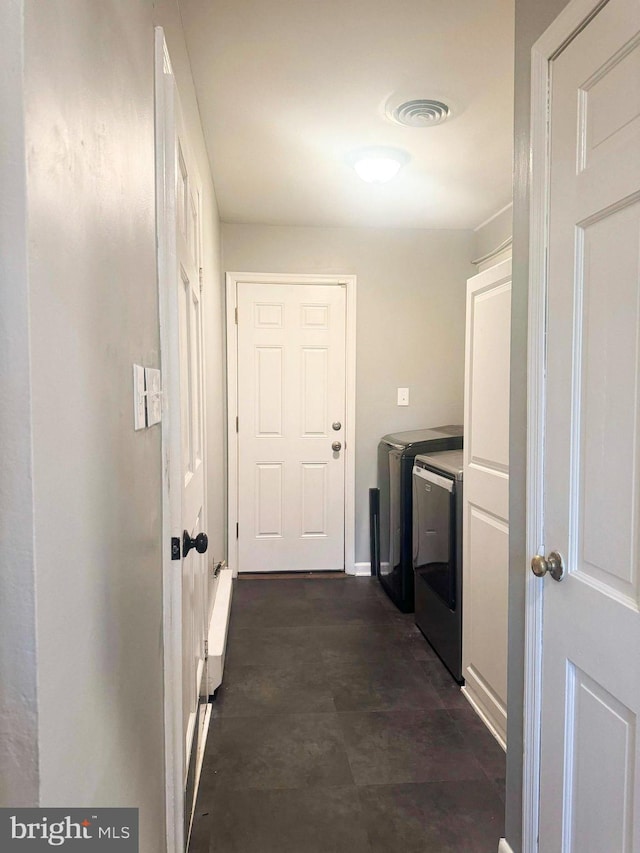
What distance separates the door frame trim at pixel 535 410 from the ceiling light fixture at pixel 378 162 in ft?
4.49

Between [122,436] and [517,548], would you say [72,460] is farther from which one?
[517,548]

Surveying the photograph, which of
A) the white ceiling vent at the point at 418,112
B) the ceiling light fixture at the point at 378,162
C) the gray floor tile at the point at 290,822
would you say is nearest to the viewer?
the gray floor tile at the point at 290,822

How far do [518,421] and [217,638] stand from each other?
160 centimetres

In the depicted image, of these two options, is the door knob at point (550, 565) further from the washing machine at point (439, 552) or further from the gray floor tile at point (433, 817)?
the washing machine at point (439, 552)

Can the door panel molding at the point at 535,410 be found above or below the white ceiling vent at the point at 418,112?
below

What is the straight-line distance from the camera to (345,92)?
1969 millimetres

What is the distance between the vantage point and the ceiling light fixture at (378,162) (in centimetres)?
243

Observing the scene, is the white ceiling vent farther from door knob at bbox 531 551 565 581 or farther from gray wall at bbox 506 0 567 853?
door knob at bbox 531 551 565 581

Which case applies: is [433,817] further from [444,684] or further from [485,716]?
[444,684]

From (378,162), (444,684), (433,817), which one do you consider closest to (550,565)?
(433,817)

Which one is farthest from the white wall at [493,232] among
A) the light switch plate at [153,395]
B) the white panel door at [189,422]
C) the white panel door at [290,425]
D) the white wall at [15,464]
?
the white wall at [15,464]

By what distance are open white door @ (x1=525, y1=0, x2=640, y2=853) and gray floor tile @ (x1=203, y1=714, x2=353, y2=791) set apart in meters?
0.75

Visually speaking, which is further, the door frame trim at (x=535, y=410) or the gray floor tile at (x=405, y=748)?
the gray floor tile at (x=405, y=748)

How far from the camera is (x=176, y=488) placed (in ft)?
4.01
